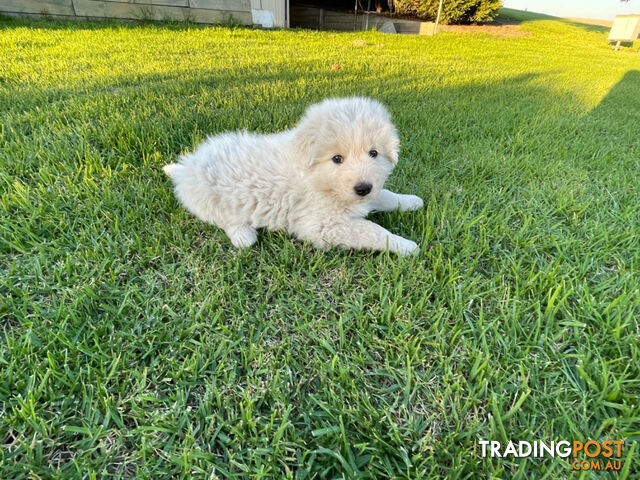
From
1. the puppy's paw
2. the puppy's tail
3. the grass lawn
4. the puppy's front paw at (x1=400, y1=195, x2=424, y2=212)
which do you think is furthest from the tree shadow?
the puppy's tail

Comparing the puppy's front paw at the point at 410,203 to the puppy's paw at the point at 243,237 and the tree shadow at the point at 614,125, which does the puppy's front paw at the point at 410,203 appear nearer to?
the puppy's paw at the point at 243,237

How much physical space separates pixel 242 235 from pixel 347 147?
0.78m

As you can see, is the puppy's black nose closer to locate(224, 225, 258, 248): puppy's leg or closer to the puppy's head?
the puppy's head

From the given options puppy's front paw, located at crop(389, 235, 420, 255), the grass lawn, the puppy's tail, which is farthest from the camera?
the puppy's tail

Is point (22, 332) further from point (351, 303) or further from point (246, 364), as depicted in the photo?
point (351, 303)

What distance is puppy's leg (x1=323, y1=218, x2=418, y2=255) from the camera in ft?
5.98

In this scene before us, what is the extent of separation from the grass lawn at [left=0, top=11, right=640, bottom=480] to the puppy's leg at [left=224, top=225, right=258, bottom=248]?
0.06m

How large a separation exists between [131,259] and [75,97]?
9.67 feet

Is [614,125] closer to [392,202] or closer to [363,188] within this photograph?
[392,202]

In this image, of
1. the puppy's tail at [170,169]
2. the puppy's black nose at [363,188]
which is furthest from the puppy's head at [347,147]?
the puppy's tail at [170,169]

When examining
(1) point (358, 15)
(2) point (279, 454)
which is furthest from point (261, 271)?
(1) point (358, 15)

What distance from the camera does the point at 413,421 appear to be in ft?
3.68

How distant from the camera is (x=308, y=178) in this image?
1837 mm

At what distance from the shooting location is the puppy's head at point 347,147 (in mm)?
1684
